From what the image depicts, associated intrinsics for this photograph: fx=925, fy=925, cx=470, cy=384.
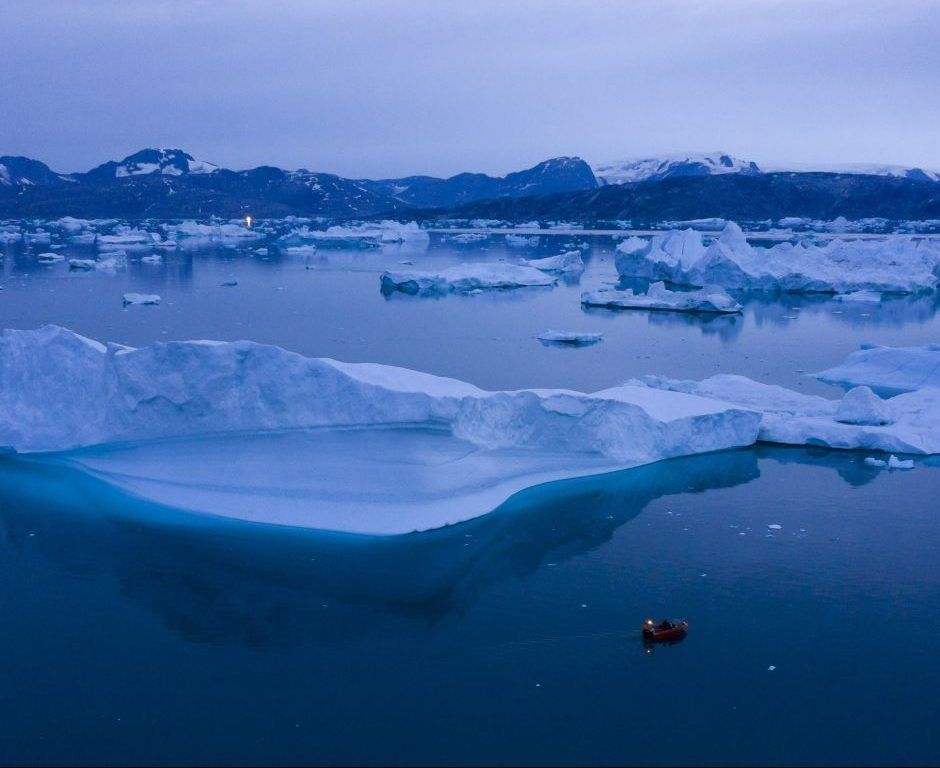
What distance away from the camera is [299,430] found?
9195mm

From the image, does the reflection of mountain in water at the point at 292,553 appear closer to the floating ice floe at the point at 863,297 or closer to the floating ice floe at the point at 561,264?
the floating ice floe at the point at 863,297

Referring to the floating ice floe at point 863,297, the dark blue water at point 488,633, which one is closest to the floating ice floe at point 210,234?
the floating ice floe at point 863,297

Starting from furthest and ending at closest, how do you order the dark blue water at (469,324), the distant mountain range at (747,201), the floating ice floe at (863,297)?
the distant mountain range at (747,201) → the floating ice floe at (863,297) → the dark blue water at (469,324)

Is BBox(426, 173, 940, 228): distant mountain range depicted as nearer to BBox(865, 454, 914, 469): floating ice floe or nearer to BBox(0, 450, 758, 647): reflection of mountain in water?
BBox(865, 454, 914, 469): floating ice floe

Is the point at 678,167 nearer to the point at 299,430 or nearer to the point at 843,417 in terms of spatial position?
the point at 843,417

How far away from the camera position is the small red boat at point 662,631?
619cm

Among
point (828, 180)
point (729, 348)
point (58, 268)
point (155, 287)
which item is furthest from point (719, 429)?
point (828, 180)

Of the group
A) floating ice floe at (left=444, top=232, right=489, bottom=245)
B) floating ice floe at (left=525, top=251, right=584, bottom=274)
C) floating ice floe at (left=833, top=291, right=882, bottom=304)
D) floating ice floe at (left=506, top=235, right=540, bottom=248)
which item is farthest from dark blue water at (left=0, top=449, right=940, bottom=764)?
floating ice floe at (left=444, top=232, right=489, bottom=245)

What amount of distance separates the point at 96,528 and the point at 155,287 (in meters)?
20.4

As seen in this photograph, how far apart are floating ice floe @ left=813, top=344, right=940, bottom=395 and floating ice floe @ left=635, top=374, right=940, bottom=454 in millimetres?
907

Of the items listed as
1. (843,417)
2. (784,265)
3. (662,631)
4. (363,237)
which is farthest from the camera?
(363,237)

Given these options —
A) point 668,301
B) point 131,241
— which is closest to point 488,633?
point 668,301

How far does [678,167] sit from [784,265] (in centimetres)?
11413

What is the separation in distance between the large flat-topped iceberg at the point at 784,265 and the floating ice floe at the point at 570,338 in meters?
11.9
